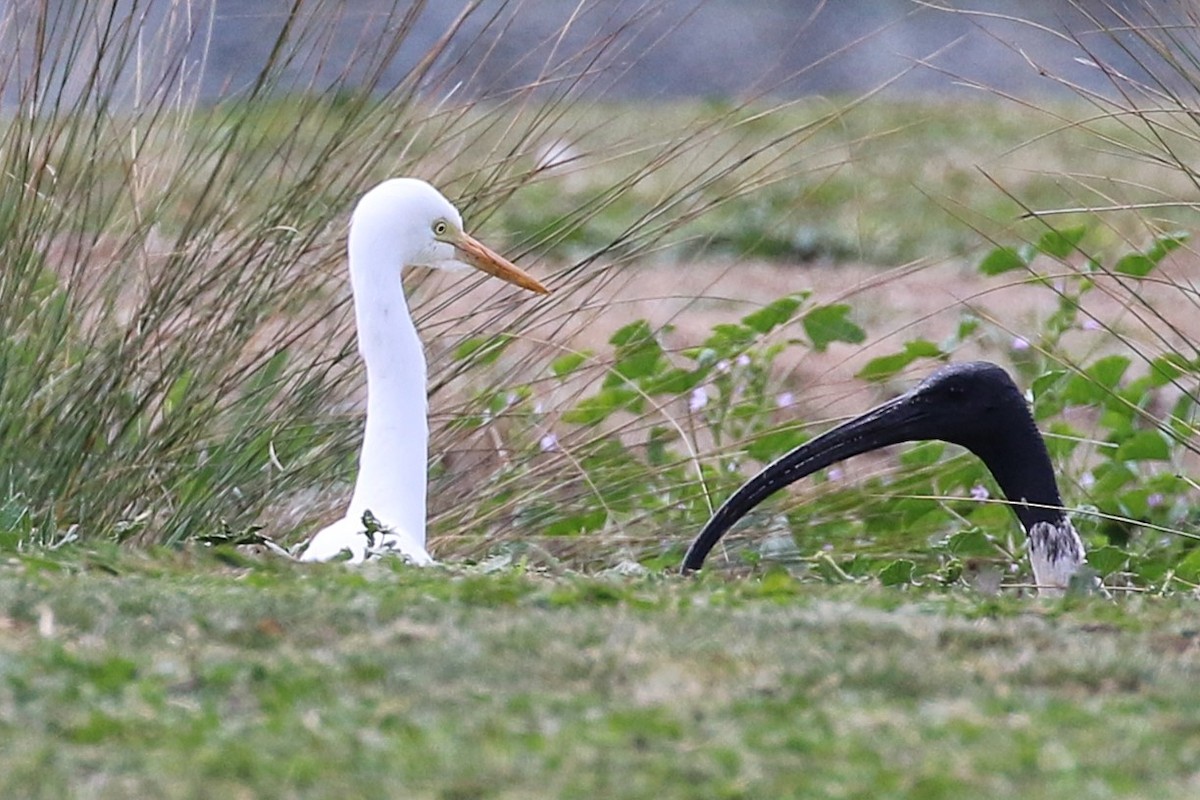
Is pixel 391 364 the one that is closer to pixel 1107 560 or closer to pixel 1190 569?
pixel 1107 560

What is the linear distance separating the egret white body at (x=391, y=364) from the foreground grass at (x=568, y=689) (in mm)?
695

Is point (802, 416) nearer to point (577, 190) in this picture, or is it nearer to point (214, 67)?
point (577, 190)

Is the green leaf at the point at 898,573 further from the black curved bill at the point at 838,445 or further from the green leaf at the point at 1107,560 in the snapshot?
the green leaf at the point at 1107,560

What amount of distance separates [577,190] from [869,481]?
27.3 ft

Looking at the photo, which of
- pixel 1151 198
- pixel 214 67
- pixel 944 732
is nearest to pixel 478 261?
pixel 944 732

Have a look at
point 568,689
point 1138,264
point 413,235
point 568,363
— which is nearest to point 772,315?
point 568,363

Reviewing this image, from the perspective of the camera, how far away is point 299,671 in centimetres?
323

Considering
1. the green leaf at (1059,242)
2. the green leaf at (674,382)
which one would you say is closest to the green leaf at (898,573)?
the green leaf at (1059,242)

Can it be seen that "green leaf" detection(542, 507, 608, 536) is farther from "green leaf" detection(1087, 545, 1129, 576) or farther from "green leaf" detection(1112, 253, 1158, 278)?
"green leaf" detection(1112, 253, 1158, 278)

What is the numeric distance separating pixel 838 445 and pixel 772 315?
0.92 meters

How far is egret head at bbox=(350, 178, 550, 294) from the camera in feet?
16.3

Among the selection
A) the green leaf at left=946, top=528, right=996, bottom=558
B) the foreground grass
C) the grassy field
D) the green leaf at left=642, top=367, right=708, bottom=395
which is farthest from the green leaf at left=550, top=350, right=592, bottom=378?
the foreground grass

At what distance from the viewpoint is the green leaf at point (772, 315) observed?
607 centimetres

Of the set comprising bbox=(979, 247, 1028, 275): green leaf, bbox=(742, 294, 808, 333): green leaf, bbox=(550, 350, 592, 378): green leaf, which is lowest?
bbox=(550, 350, 592, 378): green leaf
